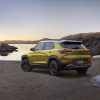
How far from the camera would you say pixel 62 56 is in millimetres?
20328

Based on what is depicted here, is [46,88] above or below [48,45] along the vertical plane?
below

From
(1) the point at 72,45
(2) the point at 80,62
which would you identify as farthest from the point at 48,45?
(2) the point at 80,62

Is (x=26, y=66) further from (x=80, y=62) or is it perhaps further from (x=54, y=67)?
(x=80, y=62)

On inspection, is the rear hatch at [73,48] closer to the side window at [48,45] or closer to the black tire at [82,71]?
the side window at [48,45]

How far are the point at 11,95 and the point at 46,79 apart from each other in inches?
187

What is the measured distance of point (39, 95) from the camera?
1456 cm

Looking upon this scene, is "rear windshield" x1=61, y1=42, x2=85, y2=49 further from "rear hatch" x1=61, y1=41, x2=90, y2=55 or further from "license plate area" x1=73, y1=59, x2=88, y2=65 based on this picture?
"license plate area" x1=73, y1=59, x2=88, y2=65

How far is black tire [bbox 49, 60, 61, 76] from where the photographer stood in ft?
67.1

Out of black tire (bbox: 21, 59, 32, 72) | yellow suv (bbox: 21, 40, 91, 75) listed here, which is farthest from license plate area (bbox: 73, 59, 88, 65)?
black tire (bbox: 21, 59, 32, 72)

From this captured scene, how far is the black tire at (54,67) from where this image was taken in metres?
20.5

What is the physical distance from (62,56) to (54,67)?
84 cm

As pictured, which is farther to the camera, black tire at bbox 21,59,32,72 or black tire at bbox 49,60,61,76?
black tire at bbox 21,59,32,72

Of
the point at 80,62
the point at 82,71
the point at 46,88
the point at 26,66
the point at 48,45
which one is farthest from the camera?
the point at 26,66

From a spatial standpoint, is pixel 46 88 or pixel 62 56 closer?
pixel 46 88
